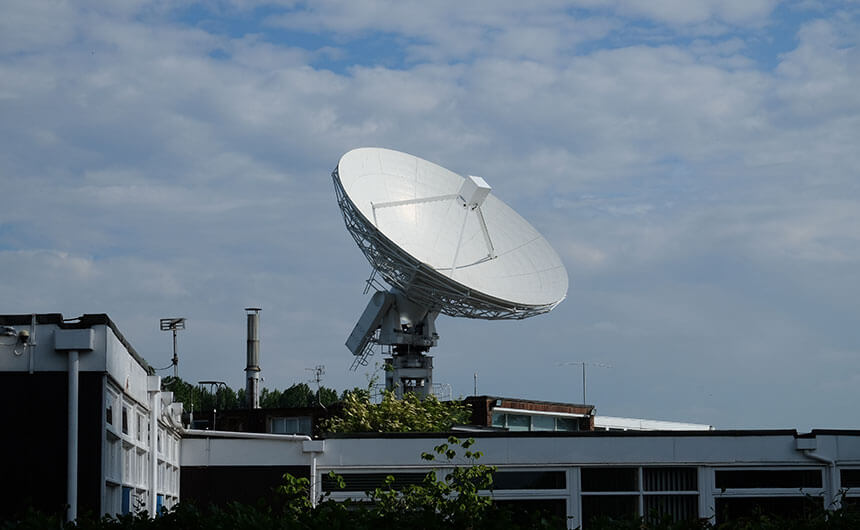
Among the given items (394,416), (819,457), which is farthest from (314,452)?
(394,416)

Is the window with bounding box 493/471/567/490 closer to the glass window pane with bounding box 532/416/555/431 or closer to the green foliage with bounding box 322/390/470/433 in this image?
the green foliage with bounding box 322/390/470/433

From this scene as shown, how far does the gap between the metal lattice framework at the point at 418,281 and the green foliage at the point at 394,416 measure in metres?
4.00

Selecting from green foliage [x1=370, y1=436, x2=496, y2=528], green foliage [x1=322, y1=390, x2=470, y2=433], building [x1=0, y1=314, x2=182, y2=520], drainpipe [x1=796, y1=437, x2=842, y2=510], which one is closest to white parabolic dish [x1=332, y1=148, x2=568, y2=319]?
green foliage [x1=322, y1=390, x2=470, y2=433]

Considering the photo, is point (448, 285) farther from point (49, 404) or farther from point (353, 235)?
point (49, 404)

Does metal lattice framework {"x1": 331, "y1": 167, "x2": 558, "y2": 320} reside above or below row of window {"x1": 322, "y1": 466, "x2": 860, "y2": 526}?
above

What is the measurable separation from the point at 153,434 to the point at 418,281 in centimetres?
2586

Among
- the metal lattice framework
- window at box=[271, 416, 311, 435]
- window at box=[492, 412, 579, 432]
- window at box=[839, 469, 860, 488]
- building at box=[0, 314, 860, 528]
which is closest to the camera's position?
building at box=[0, 314, 860, 528]

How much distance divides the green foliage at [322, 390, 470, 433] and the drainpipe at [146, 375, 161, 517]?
23.6m

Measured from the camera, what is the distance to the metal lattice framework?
145ft

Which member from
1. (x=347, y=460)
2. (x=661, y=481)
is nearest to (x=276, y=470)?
(x=347, y=460)

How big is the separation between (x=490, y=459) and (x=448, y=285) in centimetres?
2051

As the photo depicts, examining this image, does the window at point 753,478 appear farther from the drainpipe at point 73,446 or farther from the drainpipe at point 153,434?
the drainpipe at point 73,446

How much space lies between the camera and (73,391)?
A: 15492 millimetres

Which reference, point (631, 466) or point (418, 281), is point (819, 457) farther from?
point (418, 281)
